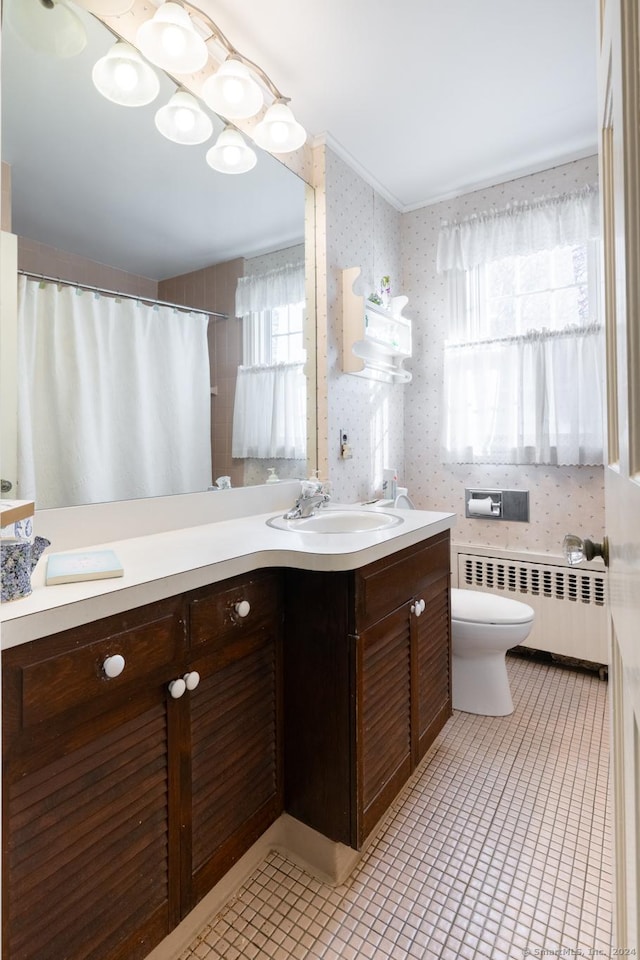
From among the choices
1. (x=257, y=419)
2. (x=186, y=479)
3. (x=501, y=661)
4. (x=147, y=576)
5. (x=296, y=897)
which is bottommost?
(x=296, y=897)

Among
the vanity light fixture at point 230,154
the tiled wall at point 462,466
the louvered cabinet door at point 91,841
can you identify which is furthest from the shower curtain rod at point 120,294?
the tiled wall at point 462,466

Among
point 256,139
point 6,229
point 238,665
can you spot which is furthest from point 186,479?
point 256,139

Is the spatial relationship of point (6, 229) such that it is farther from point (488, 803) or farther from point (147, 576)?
point (488, 803)

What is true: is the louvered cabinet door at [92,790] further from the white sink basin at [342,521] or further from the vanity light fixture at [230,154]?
the vanity light fixture at [230,154]

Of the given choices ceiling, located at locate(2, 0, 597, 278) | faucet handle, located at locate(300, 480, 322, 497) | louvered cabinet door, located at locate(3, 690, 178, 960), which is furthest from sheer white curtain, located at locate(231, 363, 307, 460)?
louvered cabinet door, located at locate(3, 690, 178, 960)

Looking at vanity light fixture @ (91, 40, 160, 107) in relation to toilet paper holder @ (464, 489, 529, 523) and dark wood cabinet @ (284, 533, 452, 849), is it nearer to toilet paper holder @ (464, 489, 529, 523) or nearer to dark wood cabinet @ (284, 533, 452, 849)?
dark wood cabinet @ (284, 533, 452, 849)

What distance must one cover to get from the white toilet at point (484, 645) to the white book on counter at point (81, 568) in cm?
144

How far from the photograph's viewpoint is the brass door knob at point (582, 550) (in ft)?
2.42

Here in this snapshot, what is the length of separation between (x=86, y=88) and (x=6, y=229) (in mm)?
521

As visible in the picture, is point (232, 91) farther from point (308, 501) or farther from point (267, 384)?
point (308, 501)

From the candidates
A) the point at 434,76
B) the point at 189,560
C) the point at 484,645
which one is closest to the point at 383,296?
the point at 434,76

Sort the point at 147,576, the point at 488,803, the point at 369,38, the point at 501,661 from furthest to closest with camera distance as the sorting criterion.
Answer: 1. the point at 501,661
2. the point at 369,38
3. the point at 488,803
4. the point at 147,576

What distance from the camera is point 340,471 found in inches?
90.4

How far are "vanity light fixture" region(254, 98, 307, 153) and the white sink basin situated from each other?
4.62 feet
